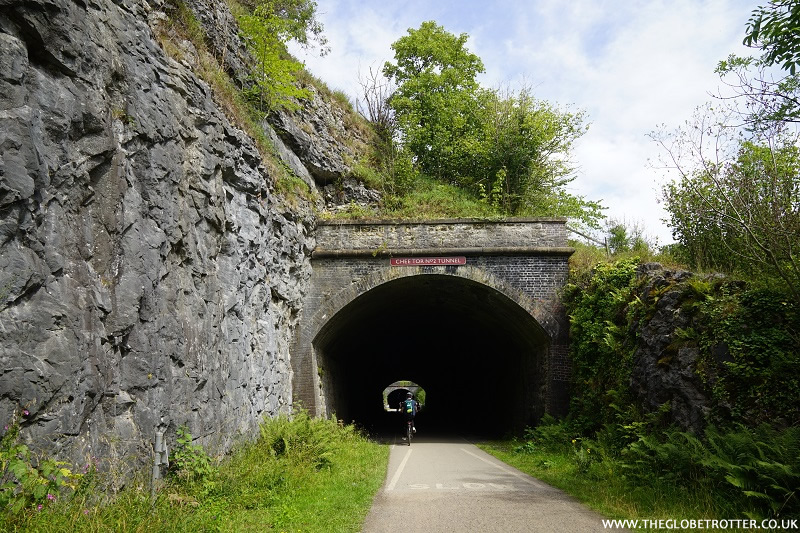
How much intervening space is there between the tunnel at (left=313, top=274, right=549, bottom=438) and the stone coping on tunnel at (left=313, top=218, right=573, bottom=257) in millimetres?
932

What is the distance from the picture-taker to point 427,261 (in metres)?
15.2

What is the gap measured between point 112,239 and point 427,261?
1018cm

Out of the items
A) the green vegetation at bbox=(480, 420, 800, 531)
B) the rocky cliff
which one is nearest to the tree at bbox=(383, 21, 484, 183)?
the rocky cliff

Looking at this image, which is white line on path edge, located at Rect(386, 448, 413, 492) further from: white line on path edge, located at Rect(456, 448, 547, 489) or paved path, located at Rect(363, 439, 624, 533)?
white line on path edge, located at Rect(456, 448, 547, 489)

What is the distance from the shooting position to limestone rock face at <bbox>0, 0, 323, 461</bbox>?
4.54 metres

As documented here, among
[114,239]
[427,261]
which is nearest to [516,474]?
[427,261]

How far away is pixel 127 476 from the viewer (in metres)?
5.64

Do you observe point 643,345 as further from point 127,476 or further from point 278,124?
point 278,124

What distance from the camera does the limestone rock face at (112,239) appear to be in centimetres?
454

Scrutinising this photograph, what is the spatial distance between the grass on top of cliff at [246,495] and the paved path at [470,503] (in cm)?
40

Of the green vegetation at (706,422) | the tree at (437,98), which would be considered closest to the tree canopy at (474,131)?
the tree at (437,98)

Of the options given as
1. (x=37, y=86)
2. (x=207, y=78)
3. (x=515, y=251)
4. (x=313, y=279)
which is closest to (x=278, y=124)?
(x=313, y=279)

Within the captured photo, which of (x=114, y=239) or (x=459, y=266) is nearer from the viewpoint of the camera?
(x=114, y=239)

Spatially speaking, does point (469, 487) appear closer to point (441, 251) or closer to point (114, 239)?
point (114, 239)
